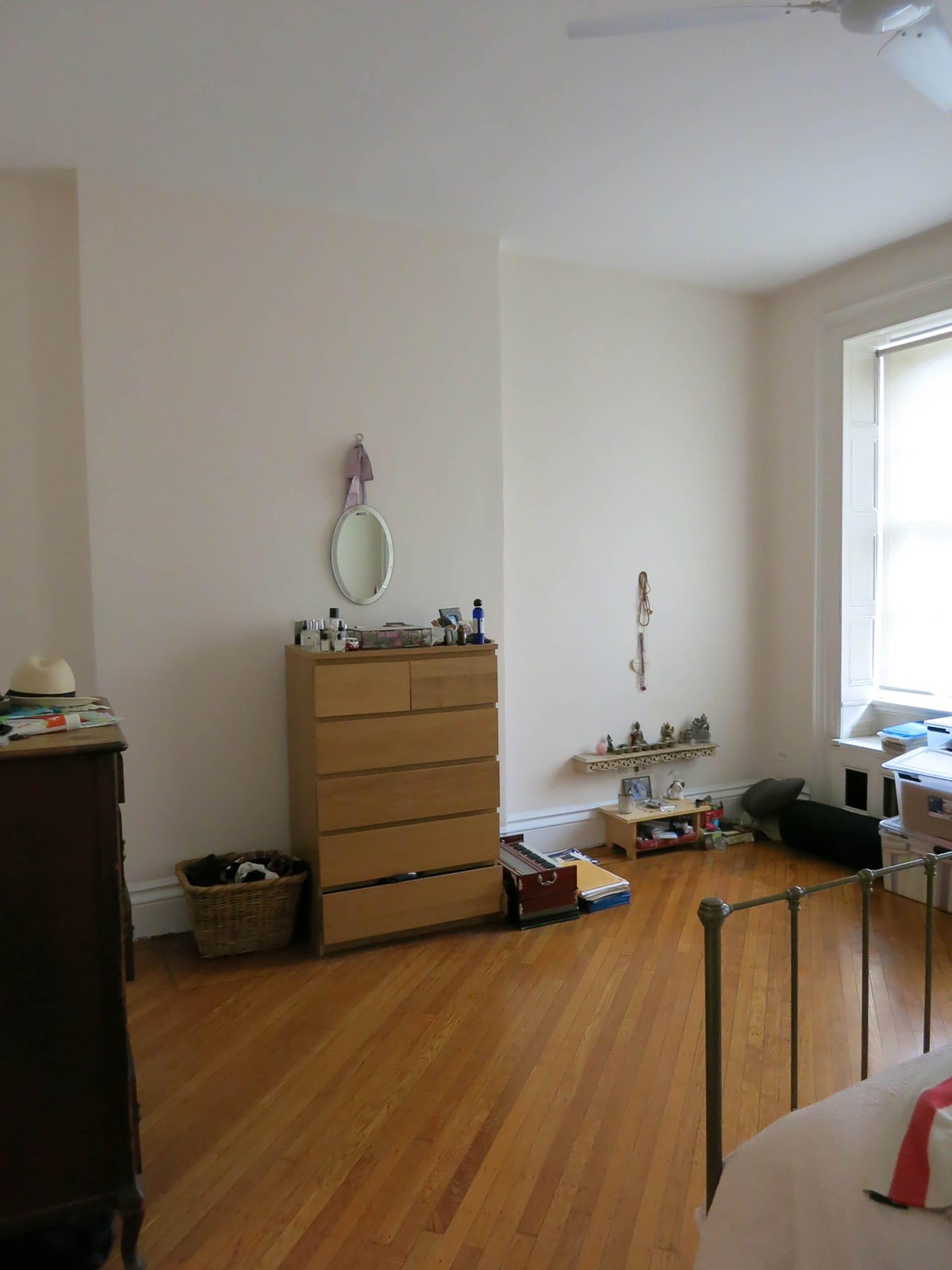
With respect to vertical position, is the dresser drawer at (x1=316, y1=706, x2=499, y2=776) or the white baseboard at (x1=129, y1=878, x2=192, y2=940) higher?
the dresser drawer at (x1=316, y1=706, x2=499, y2=776)

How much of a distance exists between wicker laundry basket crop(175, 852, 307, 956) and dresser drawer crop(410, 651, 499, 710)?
2.60 ft

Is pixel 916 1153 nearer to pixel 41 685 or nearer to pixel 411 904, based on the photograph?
pixel 41 685

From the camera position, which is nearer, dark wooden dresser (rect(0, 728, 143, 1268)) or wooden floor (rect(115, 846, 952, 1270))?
dark wooden dresser (rect(0, 728, 143, 1268))

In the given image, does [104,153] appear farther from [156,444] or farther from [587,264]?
[587,264]

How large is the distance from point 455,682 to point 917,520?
2469 mm

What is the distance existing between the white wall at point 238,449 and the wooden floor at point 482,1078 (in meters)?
0.79

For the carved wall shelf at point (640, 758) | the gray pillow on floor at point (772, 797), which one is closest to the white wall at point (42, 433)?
the carved wall shelf at point (640, 758)

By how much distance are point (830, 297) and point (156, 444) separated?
3.27 metres

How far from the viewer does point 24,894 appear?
155 centimetres

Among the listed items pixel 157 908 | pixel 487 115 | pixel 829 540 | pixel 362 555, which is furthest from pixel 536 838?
pixel 487 115

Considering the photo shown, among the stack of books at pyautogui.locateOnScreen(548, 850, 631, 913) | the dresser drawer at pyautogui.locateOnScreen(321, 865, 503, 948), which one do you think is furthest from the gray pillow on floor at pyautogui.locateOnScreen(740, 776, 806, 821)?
the dresser drawer at pyautogui.locateOnScreen(321, 865, 503, 948)

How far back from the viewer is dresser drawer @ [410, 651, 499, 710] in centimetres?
318

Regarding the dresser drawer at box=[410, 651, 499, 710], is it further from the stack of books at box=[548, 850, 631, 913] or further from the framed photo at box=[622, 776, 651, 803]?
the framed photo at box=[622, 776, 651, 803]

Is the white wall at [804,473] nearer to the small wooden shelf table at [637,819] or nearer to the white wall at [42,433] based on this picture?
the small wooden shelf table at [637,819]
